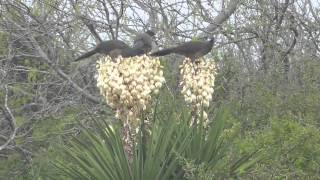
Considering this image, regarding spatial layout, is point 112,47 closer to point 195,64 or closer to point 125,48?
point 125,48

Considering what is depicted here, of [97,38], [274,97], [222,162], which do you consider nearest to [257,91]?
[274,97]

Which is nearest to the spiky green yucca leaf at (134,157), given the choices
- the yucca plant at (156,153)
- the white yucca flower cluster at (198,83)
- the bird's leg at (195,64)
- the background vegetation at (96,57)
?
the yucca plant at (156,153)

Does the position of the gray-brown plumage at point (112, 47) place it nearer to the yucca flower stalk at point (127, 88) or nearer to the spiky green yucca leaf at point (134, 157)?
the yucca flower stalk at point (127, 88)

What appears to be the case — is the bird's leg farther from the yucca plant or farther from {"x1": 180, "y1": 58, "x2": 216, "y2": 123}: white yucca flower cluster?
the yucca plant

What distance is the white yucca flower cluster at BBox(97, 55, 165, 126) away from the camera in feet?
15.4

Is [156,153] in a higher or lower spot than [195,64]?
lower

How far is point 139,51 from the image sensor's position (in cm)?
479

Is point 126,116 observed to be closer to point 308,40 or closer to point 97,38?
point 97,38

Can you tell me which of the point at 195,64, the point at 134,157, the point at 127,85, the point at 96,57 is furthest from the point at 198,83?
the point at 96,57

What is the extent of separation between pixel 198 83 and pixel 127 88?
2.18ft

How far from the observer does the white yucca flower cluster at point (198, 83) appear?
507 centimetres

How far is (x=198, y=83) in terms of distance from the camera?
506 centimetres

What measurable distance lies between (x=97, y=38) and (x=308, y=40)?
3.25 meters

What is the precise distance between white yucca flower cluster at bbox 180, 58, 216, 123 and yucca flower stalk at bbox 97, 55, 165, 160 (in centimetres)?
42
